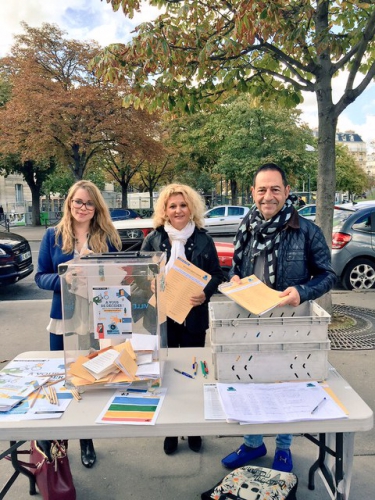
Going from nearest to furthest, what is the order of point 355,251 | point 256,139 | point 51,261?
1. point 51,261
2. point 355,251
3. point 256,139

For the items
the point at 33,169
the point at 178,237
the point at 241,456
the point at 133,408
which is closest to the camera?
the point at 133,408

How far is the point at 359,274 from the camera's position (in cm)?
759

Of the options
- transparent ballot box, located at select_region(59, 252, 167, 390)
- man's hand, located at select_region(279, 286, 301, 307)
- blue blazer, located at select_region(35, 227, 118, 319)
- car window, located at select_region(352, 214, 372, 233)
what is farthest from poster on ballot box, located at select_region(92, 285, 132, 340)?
car window, located at select_region(352, 214, 372, 233)

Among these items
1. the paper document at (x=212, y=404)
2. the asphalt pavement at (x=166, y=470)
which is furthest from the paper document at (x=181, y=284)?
the asphalt pavement at (x=166, y=470)

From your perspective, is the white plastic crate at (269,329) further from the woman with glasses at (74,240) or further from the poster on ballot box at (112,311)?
the woman with glasses at (74,240)

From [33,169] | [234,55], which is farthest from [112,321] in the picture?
[33,169]

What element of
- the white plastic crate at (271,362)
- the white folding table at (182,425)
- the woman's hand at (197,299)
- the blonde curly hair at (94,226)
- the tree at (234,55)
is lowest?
the white folding table at (182,425)

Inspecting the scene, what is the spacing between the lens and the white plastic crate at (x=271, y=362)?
1907 mm

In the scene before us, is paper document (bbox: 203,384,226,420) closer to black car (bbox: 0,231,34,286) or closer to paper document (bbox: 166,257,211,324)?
paper document (bbox: 166,257,211,324)

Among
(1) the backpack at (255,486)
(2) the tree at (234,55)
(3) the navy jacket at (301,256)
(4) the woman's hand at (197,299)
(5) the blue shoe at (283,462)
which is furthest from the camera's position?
(2) the tree at (234,55)

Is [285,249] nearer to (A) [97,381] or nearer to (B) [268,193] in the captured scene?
(B) [268,193]

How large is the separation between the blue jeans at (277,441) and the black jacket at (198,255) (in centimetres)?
79

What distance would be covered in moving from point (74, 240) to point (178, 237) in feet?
2.37

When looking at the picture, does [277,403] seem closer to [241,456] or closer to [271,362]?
[271,362]
